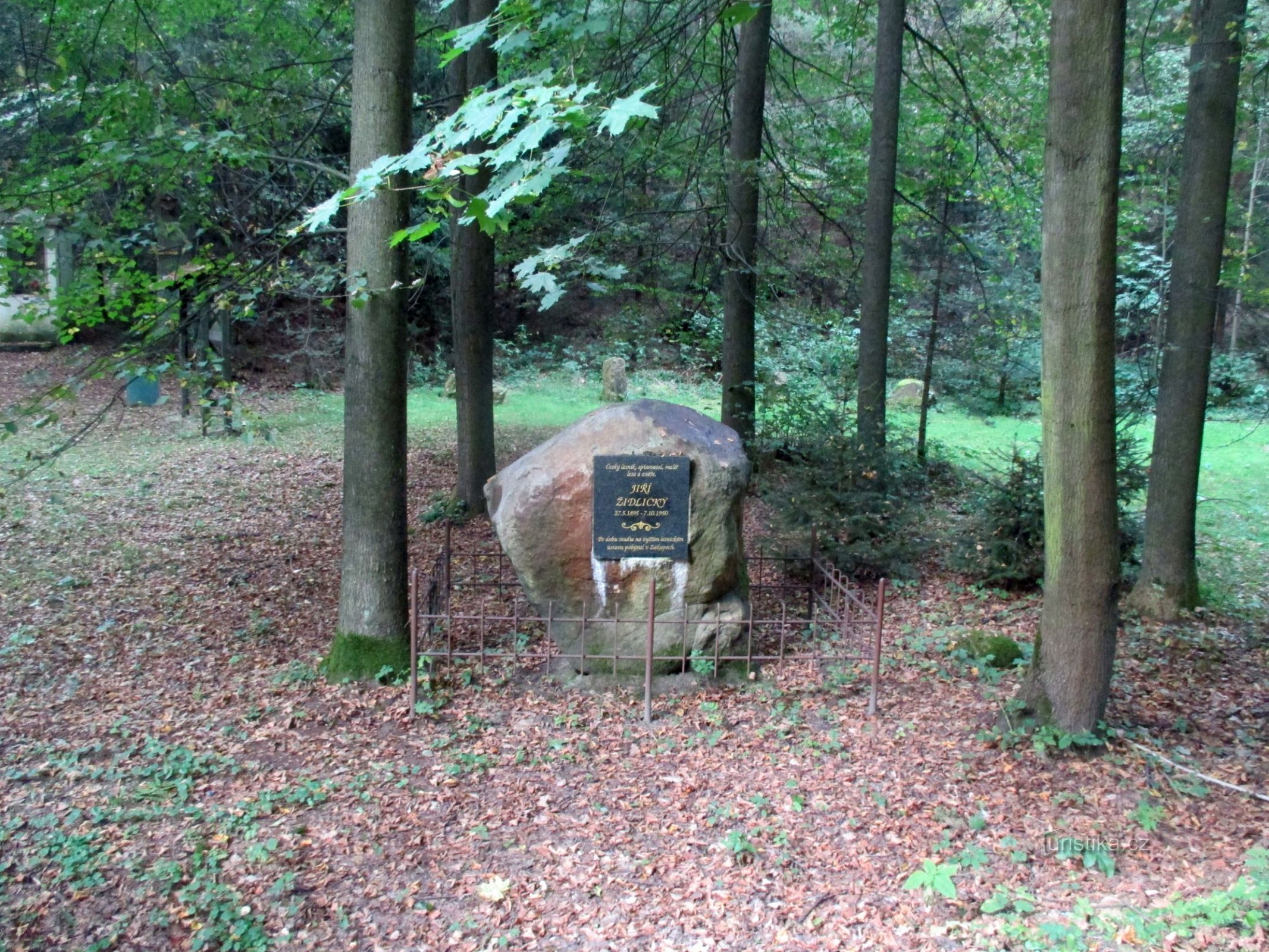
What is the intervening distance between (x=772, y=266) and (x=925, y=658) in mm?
6641

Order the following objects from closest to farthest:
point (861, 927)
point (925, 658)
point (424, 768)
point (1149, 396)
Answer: point (861, 927) → point (424, 768) → point (925, 658) → point (1149, 396)

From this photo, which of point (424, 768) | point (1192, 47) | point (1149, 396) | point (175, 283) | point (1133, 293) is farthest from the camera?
point (1133, 293)

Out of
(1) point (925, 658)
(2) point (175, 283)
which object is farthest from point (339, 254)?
(1) point (925, 658)

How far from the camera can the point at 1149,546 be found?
7844mm

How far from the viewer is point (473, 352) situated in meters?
10.4

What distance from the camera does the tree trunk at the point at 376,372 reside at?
6.08 meters

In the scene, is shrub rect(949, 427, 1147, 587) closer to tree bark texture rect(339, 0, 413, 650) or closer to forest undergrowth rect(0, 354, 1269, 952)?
forest undergrowth rect(0, 354, 1269, 952)

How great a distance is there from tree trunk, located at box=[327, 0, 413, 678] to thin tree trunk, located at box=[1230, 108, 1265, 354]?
7.78 m

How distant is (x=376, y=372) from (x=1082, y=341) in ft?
14.7

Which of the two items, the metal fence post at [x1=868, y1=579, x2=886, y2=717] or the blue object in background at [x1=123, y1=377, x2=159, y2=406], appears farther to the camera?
the blue object in background at [x1=123, y1=377, x2=159, y2=406]

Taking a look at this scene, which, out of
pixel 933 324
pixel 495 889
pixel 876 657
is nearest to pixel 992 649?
pixel 876 657

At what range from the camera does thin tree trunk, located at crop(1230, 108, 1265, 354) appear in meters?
9.12

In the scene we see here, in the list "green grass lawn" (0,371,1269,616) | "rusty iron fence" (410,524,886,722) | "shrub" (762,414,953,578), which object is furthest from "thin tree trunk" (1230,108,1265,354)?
"rusty iron fence" (410,524,886,722)

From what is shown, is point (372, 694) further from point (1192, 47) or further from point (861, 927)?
point (1192, 47)
